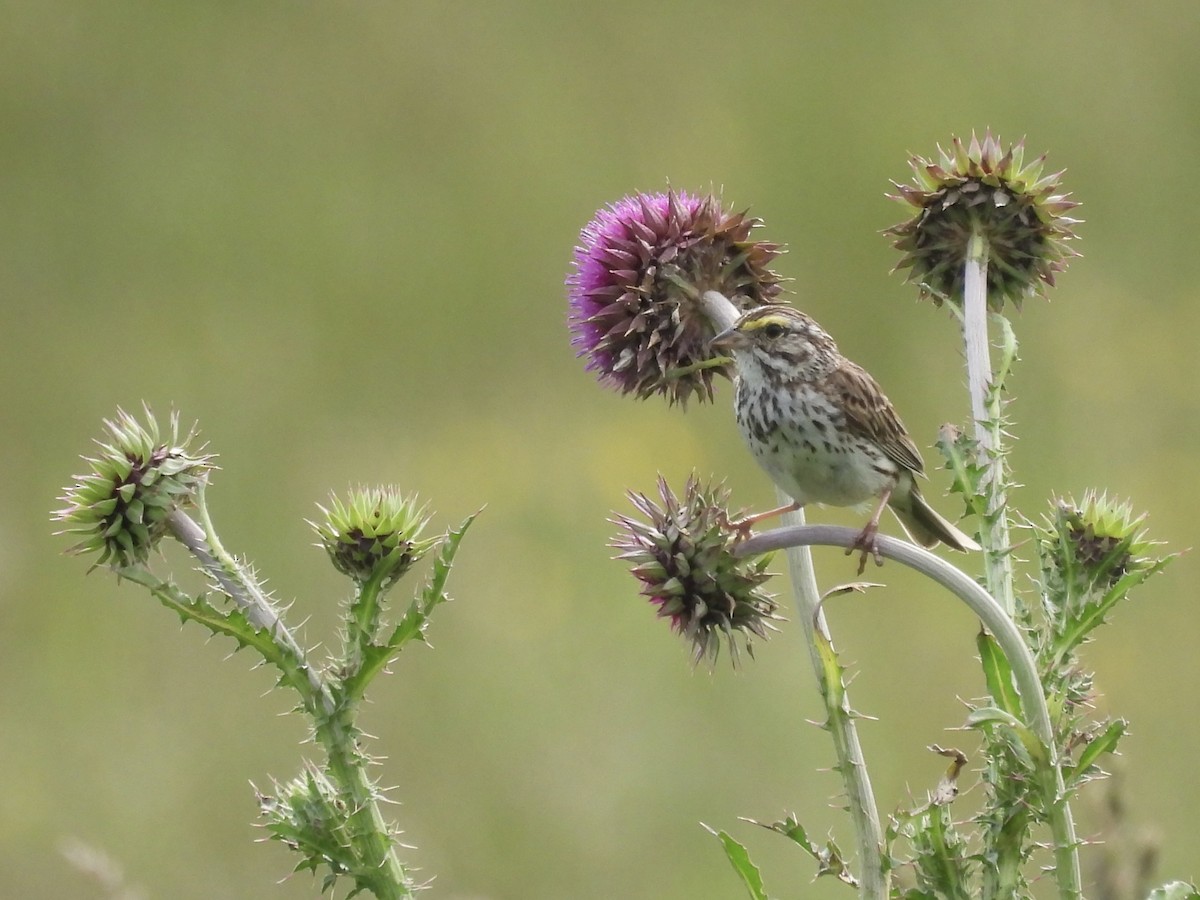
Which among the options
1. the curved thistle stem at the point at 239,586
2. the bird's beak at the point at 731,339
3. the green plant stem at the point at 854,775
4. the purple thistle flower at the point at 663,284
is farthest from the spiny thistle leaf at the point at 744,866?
the purple thistle flower at the point at 663,284

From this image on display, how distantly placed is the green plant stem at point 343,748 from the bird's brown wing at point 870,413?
1752mm

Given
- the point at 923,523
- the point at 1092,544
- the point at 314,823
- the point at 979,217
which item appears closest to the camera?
the point at 314,823

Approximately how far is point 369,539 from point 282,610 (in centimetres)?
31

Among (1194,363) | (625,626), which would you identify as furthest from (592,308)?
(1194,363)

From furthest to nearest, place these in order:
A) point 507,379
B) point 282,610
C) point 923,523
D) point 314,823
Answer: point 507,379
point 923,523
point 282,610
point 314,823

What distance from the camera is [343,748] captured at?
346cm

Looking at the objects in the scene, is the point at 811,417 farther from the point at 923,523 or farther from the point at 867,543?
the point at 867,543

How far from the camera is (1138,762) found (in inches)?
351

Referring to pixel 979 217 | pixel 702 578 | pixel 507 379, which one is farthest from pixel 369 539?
pixel 507 379

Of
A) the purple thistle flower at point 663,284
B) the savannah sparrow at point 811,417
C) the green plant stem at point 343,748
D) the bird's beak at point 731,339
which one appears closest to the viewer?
the green plant stem at point 343,748

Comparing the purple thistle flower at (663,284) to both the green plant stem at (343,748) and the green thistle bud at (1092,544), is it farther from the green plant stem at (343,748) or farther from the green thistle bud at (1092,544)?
the green plant stem at (343,748)

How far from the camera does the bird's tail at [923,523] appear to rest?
178 inches

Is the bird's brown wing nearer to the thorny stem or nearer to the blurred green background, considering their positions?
the thorny stem

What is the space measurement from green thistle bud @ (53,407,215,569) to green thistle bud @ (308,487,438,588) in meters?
0.37
